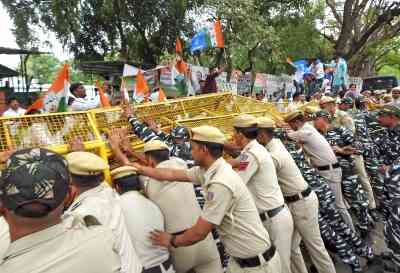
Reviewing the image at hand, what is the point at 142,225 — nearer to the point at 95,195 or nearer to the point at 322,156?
the point at 95,195

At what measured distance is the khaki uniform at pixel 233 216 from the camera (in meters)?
2.72

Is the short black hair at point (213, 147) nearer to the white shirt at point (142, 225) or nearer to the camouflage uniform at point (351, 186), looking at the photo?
the white shirt at point (142, 225)

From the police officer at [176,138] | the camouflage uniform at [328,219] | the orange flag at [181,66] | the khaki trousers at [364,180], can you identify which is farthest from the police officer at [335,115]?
the police officer at [176,138]

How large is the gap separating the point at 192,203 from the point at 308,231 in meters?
1.49

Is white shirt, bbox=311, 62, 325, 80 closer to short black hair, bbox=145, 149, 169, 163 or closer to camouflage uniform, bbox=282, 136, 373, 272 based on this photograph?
camouflage uniform, bbox=282, 136, 373, 272

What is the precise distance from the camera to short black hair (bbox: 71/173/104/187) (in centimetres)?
258

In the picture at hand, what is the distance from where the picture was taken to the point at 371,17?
22.5 metres

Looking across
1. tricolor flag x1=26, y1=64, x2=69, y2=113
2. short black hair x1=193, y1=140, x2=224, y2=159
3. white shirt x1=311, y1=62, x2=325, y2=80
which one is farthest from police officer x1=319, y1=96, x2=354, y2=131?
white shirt x1=311, y1=62, x2=325, y2=80

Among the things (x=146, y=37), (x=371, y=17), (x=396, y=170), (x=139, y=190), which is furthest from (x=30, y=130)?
(x=371, y=17)

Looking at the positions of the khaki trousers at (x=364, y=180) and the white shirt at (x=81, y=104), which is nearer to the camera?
the white shirt at (x=81, y=104)

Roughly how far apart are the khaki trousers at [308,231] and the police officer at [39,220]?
298 centimetres

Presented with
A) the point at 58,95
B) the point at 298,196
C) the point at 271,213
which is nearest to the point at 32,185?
the point at 271,213

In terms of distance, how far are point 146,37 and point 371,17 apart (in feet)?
45.2

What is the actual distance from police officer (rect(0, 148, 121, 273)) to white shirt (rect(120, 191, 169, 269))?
1372 mm
